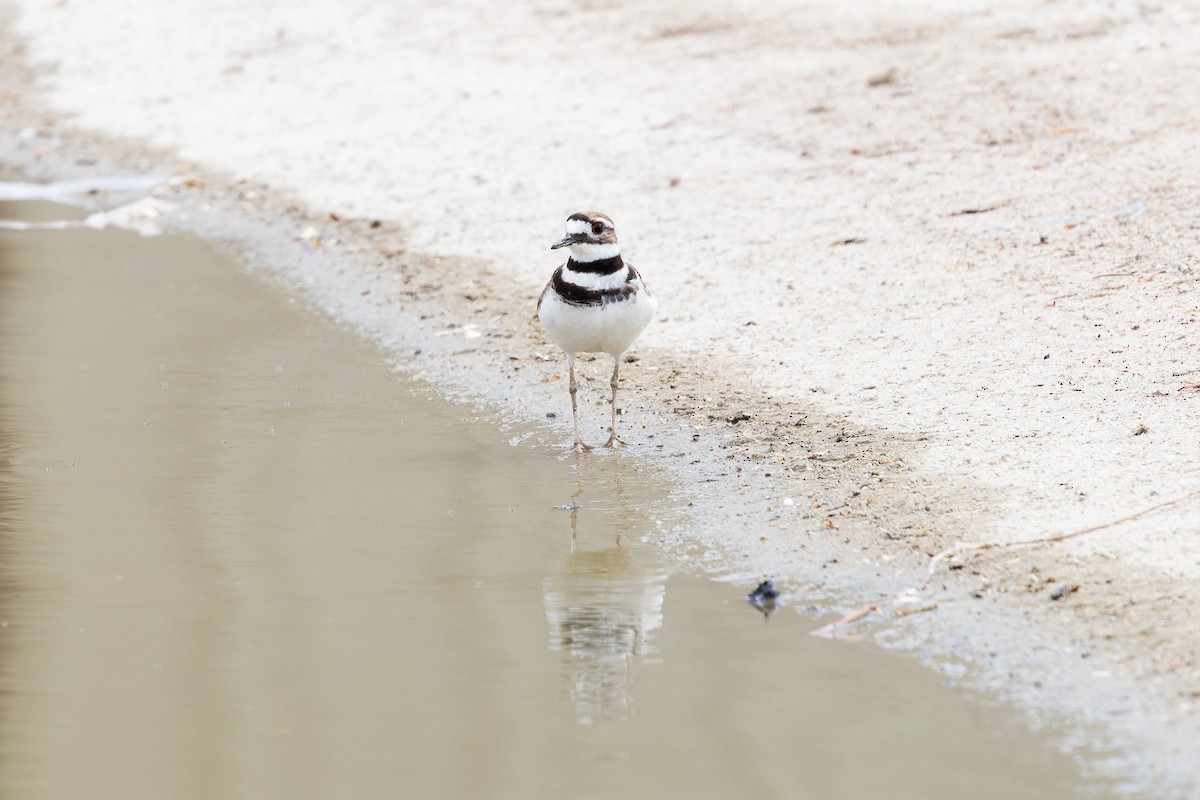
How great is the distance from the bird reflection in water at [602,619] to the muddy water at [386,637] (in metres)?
0.01

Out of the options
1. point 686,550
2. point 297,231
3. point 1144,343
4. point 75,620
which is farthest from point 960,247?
point 75,620

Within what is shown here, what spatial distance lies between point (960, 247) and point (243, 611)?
535 centimetres

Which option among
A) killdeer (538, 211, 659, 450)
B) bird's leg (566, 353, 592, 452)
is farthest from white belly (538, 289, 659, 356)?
bird's leg (566, 353, 592, 452)

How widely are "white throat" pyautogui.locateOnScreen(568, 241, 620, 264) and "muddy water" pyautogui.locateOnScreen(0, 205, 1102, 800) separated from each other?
36.8 inches

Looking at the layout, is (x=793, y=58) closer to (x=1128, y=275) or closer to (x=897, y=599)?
(x=1128, y=275)

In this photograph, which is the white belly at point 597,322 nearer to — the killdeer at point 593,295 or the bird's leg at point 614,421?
the killdeer at point 593,295

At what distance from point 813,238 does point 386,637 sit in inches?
209

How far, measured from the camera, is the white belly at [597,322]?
719 centimetres

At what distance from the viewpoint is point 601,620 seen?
557 centimetres

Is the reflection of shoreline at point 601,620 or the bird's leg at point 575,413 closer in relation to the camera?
the reflection of shoreline at point 601,620

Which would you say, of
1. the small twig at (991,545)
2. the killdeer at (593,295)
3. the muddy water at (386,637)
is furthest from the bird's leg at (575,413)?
the small twig at (991,545)

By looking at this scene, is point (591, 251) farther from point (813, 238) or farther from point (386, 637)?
point (813, 238)

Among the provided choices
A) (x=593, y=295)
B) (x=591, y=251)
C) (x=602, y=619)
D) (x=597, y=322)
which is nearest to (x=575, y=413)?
(x=597, y=322)

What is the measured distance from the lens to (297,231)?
11.8 m
